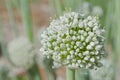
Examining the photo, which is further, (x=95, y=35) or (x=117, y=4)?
(x=117, y=4)

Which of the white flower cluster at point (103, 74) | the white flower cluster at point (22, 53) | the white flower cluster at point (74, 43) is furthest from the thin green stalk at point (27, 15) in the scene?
the white flower cluster at point (74, 43)

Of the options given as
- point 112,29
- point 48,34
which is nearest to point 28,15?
point 112,29

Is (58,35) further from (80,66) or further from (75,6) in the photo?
(75,6)

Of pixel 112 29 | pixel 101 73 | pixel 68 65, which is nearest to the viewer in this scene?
pixel 68 65

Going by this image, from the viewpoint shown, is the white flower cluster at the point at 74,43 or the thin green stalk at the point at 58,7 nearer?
the white flower cluster at the point at 74,43

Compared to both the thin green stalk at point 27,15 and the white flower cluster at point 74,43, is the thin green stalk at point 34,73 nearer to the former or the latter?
the thin green stalk at point 27,15

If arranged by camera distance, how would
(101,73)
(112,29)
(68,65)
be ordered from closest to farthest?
(68,65) < (101,73) < (112,29)
